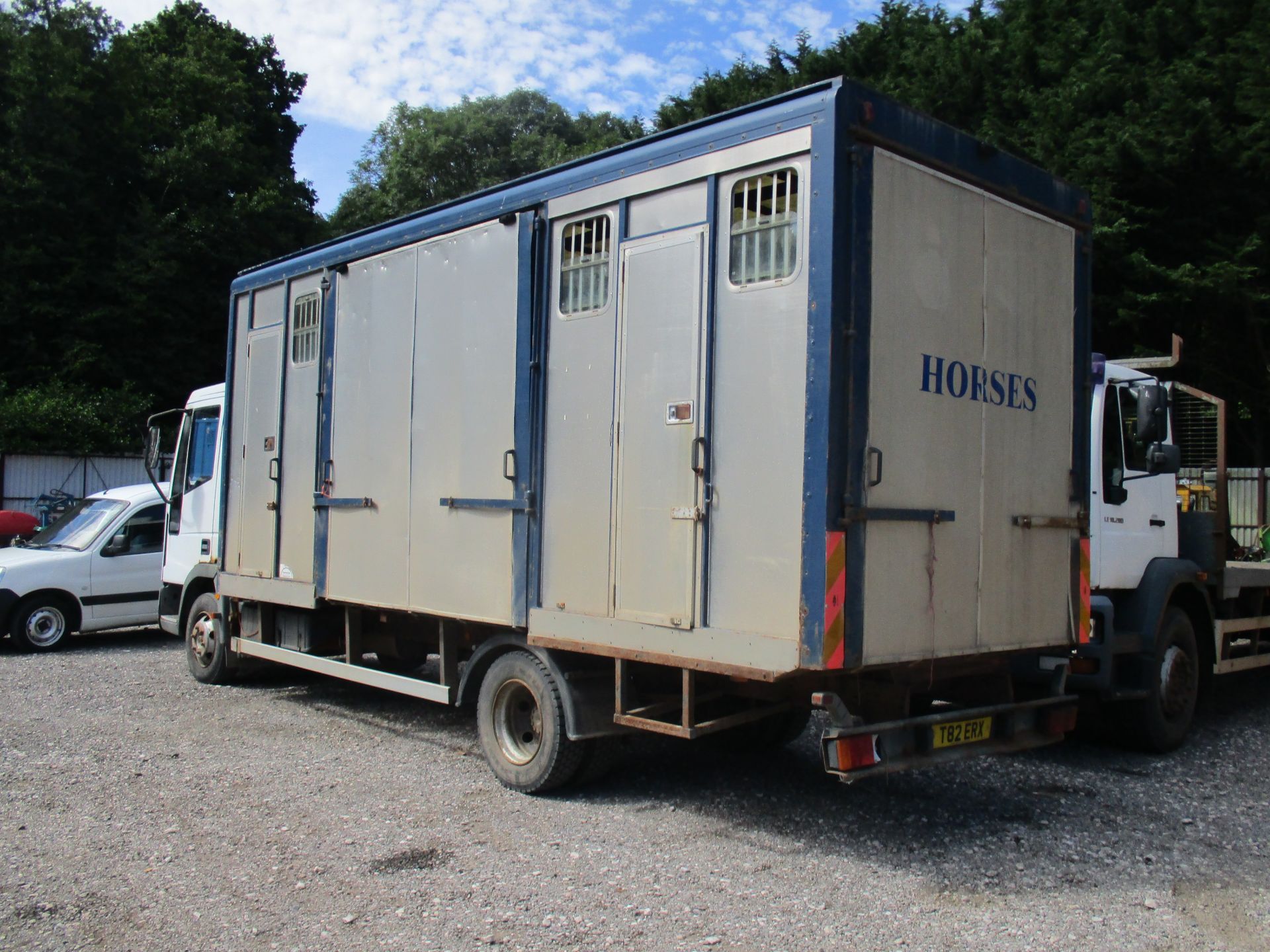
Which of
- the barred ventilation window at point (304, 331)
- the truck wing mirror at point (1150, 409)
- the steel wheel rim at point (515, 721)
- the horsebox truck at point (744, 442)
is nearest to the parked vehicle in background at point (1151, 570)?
the truck wing mirror at point (1150, 409)

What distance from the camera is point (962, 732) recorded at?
17.4 ft

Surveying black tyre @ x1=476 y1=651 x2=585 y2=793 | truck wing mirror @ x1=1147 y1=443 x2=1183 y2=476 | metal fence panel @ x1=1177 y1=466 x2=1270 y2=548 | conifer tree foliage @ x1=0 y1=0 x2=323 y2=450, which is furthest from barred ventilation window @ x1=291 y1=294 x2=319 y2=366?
conifer tree foliage @ x1=0 y1=0 x2=323 y2=450

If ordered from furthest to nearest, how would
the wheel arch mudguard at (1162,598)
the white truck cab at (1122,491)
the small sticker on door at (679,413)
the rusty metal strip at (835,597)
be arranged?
the wheel arch mudguard at (1162,598) → the white truck cab at (1122,491) → the small sticker on door at (679,413) → the rusty metal strip at (835,597)

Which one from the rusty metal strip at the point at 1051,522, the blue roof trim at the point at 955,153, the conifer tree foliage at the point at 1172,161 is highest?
the conifer tree foliage at the point at 1172,161

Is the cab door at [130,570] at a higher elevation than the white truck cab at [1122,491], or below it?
below

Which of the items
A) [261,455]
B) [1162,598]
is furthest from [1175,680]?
[261,455]

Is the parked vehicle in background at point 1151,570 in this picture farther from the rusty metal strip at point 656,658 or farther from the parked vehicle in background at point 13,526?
the parked vehicle in background at point 13,526

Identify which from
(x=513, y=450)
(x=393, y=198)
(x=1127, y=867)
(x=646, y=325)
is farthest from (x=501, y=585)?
(x=393, y=198)

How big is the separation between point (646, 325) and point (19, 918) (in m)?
3.72

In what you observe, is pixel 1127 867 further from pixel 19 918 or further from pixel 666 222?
pixel 19 918

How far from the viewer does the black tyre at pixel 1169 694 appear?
7.25 m

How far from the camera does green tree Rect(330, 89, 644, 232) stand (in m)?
42.0

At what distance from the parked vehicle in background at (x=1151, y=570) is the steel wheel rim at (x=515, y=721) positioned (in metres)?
3.13

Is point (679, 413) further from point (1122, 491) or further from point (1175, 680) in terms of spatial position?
point (1175, 680)
